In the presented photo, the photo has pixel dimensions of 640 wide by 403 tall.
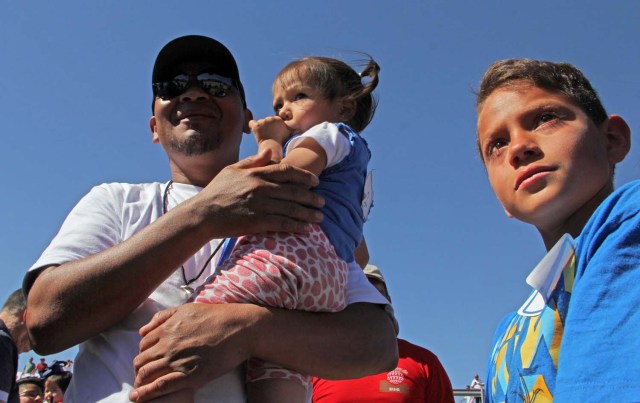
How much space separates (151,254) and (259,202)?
366 millimetres

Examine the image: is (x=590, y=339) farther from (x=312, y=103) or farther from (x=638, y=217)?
(x=312, y=103)

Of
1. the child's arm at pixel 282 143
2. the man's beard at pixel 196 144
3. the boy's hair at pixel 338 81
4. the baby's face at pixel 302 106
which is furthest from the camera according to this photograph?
the boy's hair at pixel 338 81

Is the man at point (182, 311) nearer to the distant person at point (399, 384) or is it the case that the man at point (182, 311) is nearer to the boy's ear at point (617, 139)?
the boy's ear at point (617, 139)

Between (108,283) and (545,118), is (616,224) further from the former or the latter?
(108,283)

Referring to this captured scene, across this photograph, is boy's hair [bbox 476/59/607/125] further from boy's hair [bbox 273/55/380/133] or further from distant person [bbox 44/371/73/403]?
distant person [bbox 44/371/73/403]

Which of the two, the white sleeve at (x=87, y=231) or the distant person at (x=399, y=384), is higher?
the white sleeve at (x=87, y=231)

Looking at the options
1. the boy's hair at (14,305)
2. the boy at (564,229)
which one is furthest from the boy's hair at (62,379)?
the boy at (564,229)

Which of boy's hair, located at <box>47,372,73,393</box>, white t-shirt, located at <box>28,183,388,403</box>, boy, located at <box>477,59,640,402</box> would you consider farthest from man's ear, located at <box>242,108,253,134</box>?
boy's hair, located at <box>47,372,73,393</box>

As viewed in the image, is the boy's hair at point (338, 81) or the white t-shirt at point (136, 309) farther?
the boy's hair at point (338, 81)

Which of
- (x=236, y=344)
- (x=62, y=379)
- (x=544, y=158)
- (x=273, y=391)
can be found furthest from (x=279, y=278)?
(x=62, y=379)

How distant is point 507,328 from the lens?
2.47 metres

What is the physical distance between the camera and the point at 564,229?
2123 mm

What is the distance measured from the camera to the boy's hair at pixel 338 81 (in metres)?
3.26

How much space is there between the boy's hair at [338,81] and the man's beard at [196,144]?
646 millimetres
